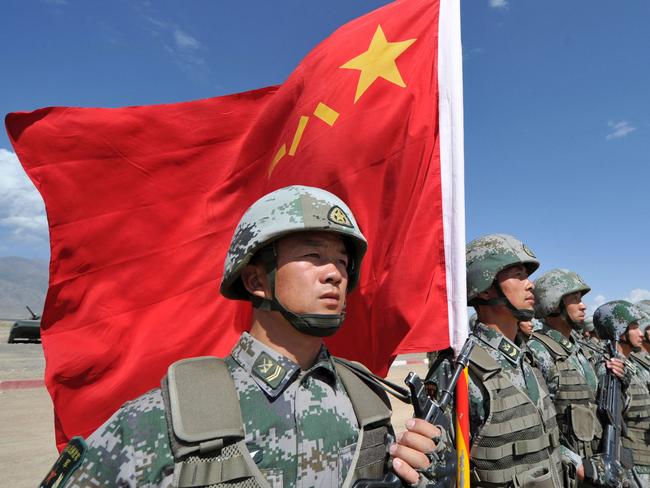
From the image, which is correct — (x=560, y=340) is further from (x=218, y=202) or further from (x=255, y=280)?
(x=255, y=280)

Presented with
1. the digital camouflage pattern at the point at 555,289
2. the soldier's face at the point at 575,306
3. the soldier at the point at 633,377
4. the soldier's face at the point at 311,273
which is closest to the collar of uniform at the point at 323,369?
the soldier's face at the point at 311,273

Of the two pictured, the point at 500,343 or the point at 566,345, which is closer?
the point at 500,343

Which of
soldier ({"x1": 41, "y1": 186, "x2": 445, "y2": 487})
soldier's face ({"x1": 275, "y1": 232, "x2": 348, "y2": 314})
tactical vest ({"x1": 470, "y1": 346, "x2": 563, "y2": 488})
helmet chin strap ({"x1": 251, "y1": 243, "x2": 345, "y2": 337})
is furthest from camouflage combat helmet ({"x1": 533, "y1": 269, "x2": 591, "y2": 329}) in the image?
helmet chin strap ({"x1": 251, "y1": 243, "x2": 345, "y2": 337})

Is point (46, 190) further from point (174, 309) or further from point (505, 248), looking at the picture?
point (505, 248)

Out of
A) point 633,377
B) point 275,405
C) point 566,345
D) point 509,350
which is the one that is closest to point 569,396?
point 566,345

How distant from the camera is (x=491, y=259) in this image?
4.27m

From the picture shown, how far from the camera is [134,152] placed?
12.8 ft

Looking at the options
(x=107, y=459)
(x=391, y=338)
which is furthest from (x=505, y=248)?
(x=107, y=459)

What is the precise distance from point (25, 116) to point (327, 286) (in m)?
3.05

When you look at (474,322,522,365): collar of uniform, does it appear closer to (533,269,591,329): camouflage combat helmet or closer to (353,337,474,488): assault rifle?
(353,337,474,488): assault rifle

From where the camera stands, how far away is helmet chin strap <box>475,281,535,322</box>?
13.2ft

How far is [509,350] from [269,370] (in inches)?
105

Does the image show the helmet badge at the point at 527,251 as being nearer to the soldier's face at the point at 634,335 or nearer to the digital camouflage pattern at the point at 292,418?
the digital camouflage pattern at the point at 292,418

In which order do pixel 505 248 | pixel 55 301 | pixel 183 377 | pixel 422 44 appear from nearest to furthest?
pixel 183 377 < pixel 55 301 < pixel 422 44 < pixel 505 248
